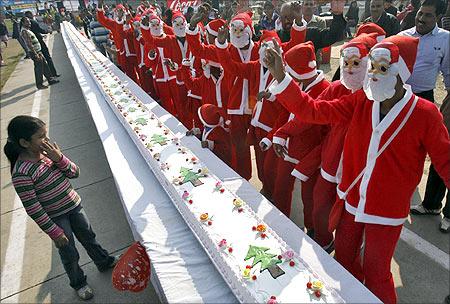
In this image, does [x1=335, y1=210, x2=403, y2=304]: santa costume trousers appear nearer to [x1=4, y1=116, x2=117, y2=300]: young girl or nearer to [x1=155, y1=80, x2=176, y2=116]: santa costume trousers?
[x1=4, y1=116, x2=117, y2=300]: young girl

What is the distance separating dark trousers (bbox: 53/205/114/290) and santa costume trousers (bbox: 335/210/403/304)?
2.26 m

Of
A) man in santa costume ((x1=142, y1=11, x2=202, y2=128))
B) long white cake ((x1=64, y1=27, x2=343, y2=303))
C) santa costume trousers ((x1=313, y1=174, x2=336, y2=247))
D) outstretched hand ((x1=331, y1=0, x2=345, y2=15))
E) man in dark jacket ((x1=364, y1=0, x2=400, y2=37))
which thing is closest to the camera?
long white cake ((x1=64, y1=27, x2=343, y2=303))

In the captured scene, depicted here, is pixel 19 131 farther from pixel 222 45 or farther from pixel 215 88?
pixel 215 88

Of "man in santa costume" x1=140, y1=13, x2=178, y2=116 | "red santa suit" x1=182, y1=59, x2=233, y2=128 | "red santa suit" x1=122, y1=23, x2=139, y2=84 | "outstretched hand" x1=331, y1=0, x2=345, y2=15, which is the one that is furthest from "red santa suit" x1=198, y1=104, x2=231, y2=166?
"red santa suit" x1=122, y1=23, x2=139, y2=84

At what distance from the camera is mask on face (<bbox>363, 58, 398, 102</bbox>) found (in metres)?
1.90

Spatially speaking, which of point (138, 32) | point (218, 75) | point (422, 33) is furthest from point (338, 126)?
point (138, 32)

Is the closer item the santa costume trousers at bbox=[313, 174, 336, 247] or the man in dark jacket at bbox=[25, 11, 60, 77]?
the santa costume trousers at bbox=[313, 174, 336, 247]

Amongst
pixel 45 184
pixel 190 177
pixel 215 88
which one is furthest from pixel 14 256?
pixel 215 88

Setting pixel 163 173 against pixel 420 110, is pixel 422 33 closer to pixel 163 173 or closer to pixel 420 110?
pixel 420 110

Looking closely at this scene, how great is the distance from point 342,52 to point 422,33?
1.81 m

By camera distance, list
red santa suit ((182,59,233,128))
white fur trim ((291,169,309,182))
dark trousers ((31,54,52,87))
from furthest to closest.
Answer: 1. dark trousers ((31,54,52,87))
2. red santa suit ((182,59,233,128))
3. white fur trim ((291,169,309,182))

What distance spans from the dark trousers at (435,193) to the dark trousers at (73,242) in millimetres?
3444

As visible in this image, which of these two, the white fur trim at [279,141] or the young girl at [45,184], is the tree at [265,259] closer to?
the white fur trim at [279,141]

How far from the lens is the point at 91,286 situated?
334cm
